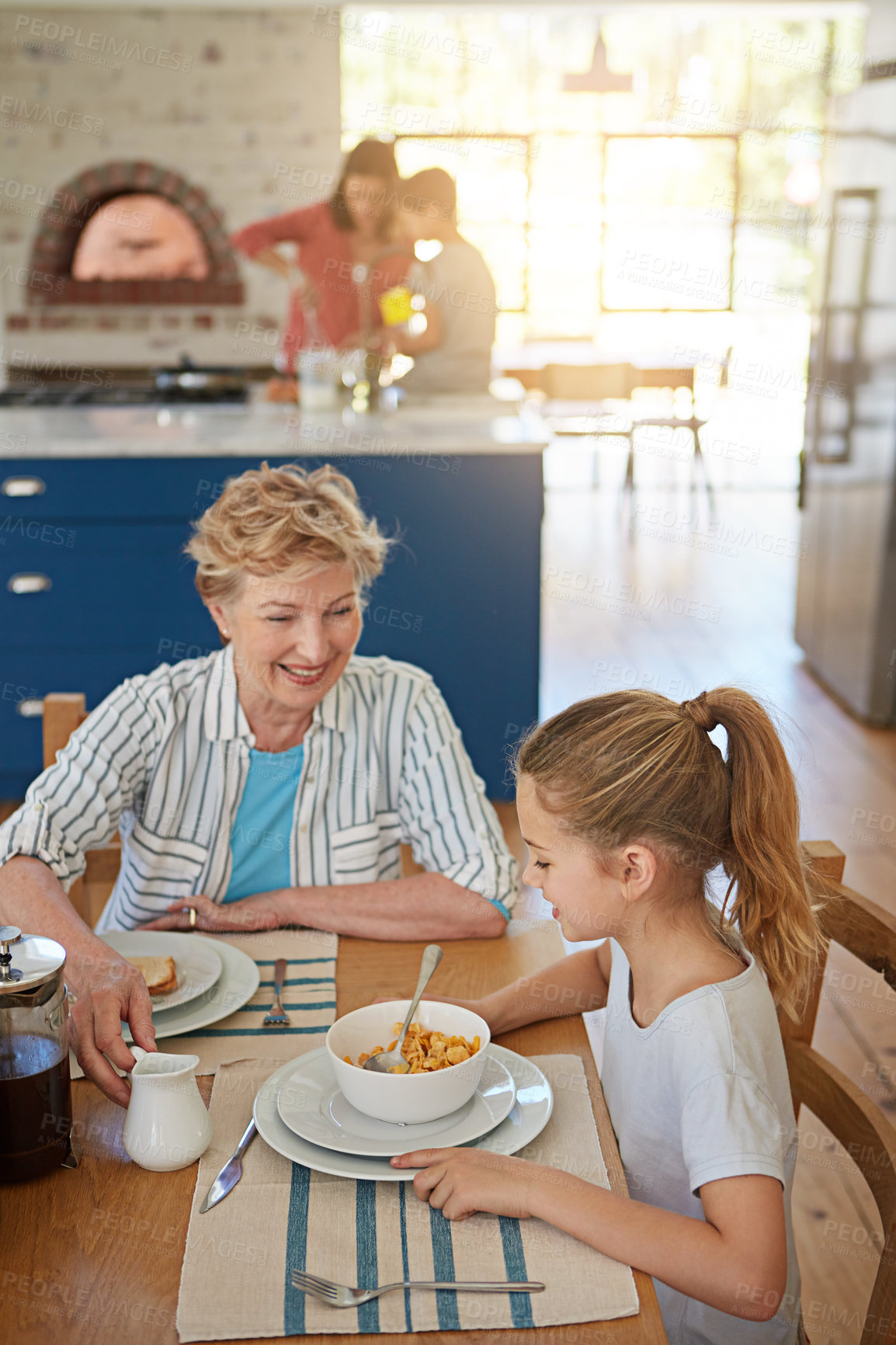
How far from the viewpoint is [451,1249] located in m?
0.83

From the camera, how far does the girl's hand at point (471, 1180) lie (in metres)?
0.85

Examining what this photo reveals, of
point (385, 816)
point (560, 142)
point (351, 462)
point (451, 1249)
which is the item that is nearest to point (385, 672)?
point (385, 816)

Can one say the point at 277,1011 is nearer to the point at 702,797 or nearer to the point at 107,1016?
the point at 107,1016

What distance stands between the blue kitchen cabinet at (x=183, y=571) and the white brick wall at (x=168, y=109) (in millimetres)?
3566

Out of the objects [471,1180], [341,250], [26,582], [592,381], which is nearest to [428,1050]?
[471,1180]

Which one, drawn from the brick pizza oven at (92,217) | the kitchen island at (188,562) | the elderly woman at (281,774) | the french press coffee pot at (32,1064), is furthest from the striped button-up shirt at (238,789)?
the brick pizza oven at (92,217)

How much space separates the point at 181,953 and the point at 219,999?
0.11 m

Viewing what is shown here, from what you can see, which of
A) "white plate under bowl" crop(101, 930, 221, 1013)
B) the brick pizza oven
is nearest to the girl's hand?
"white plate under bowl" crop(101, 930, 221, 1013)

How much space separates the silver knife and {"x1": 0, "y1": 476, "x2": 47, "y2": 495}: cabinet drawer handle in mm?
2404

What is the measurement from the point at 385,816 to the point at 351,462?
166cm

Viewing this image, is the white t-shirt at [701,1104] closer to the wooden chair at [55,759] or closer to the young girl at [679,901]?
the young girl at [679,901]

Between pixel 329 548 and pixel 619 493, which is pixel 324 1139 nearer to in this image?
pixel 329 548

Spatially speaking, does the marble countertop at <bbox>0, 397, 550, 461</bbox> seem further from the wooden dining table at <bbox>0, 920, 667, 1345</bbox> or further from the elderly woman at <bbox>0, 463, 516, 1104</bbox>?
the wooden dining table at <bbox>0, 920, 667, 1345</bbox>

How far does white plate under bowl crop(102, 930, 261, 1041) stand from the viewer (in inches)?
43.0
